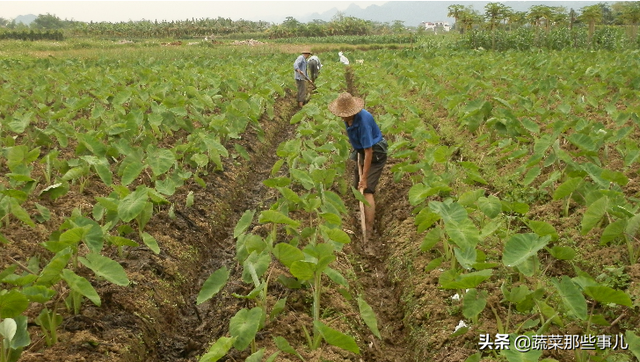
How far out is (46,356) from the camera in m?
2.80

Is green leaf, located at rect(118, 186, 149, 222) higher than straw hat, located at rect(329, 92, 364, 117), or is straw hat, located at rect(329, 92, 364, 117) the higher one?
straw hat, located at rect(329, 92, 364, 117)

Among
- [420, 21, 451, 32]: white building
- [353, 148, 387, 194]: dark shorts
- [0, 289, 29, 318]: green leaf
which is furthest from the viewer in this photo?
[420, 21, 451, 32]: white building

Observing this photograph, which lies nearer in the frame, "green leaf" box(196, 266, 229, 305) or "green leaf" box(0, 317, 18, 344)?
"green leaf" box(0, 317, 18, 344)

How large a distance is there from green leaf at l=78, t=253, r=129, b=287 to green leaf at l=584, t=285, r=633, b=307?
2.47m

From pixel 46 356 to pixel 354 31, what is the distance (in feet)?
184

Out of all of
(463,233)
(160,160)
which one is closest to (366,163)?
(463,233)

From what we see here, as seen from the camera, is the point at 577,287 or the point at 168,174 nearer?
the point at 577,287

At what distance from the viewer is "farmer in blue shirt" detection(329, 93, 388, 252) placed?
4.54 m

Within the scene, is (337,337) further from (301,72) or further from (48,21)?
(48,21)

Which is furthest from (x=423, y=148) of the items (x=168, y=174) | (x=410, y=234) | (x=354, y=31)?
(x=354, y=31)

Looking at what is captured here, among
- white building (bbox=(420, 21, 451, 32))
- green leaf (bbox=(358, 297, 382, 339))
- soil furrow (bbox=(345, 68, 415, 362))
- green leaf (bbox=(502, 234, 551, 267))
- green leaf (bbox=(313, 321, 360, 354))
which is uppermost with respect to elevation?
Result: white building (bbox=(420, 21, 451, 32))

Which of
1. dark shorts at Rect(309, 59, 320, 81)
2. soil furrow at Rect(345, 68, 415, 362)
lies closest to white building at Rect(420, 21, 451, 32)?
dark shorts at Rect(309, 59, 320, 81)

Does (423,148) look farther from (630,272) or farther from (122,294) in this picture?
(122,294)

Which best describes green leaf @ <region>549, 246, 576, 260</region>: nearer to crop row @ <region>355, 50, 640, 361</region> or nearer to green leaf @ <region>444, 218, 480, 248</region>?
crop row @ <region>355, 50, 640, 361</region>
